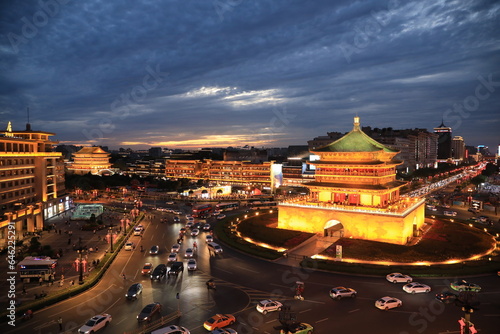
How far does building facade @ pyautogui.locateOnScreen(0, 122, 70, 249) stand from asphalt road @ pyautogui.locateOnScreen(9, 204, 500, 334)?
84.0ft

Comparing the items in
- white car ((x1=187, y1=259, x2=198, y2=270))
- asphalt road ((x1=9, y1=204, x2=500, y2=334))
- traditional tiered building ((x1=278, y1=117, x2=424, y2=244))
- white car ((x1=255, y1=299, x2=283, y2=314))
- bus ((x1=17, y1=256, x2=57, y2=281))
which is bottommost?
asphalt road ((x1=9, y1=204, x2=500, y2=334))

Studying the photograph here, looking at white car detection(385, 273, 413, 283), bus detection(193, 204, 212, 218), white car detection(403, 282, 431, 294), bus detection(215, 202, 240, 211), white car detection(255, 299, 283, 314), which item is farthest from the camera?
bus detection(215, 202, 240, 211)

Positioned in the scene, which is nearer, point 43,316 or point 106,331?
point 106,331

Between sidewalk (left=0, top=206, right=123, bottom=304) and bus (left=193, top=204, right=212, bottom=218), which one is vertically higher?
bus (left=193, top=204, right=212, bottom=218)

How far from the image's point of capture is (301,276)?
120 ft

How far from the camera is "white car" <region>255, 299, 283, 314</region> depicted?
28.0 metres

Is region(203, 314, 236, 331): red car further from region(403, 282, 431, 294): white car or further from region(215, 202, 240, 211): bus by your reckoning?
region(215, 202, 240, 211): bus

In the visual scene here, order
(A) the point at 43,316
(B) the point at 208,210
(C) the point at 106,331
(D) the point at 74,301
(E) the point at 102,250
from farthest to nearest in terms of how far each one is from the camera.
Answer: (B) the point at 208,210
(E) the point at 102,250
(D) the point at 74,301
(A) the point at 43,316
(C) the point at 106,331

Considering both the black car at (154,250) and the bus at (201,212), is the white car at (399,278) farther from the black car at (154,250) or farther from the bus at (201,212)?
the bus at (201,212)

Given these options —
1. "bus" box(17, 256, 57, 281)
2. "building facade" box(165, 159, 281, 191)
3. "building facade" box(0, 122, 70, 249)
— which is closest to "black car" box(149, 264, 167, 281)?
"bus" box(17, 256, 57, 281)

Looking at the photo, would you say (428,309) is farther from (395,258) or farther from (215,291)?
(215,291)

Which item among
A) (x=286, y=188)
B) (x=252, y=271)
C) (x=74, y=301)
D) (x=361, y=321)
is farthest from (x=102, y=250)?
(x=286, y=188)

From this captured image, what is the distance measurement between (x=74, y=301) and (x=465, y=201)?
93.8 m

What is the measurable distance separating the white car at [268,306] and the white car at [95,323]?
11.9 m
